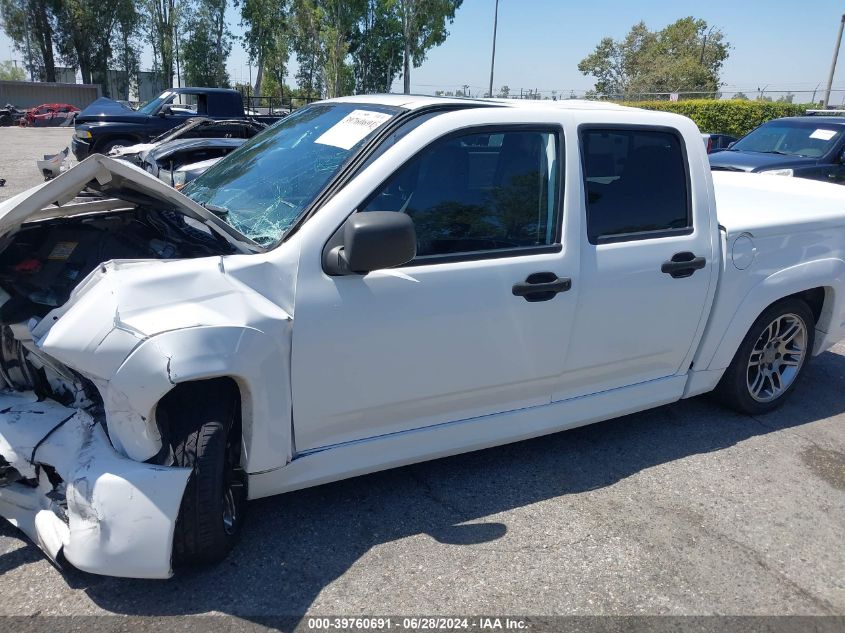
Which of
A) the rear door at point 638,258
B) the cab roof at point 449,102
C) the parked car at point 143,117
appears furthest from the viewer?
the parked car at point 143,117

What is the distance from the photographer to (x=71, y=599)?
247 cm

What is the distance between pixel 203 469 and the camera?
96.7 inches

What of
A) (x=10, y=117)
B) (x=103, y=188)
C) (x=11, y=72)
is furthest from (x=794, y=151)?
(x=11, y=72)

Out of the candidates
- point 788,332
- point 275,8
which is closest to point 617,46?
point 275,8

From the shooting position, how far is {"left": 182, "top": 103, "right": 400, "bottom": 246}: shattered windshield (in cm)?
290

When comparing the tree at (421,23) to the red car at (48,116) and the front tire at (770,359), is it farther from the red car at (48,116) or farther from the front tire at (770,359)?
the front tire at (770,359)

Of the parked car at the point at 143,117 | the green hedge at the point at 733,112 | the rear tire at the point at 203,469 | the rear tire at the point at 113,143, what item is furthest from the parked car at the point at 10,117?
the rear tire at the point at 203,469

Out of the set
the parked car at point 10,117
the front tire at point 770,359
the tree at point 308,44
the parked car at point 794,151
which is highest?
the tree at point 308,44

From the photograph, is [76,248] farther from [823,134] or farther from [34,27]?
[34,27]

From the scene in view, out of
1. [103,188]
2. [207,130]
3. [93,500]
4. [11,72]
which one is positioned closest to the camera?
[93,500]

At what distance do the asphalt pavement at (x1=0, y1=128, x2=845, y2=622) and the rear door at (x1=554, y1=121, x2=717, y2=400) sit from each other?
511mm

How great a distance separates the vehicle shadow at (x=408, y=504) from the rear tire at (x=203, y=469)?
0.17 meters

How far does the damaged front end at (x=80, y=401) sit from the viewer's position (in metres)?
2.31

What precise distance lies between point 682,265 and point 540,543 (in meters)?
1.58
